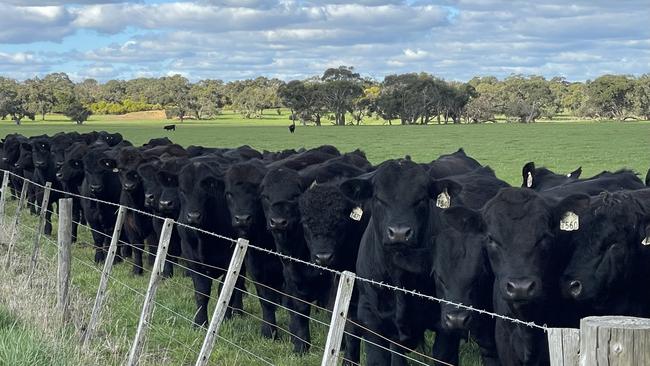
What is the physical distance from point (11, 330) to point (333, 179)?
3695mm

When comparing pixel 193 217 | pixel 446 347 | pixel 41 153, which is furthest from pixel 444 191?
pixel 41 153

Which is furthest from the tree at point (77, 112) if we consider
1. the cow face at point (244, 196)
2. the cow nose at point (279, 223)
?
the cow nose at point (279, 223)

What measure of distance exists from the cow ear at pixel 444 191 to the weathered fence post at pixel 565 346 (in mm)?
4383

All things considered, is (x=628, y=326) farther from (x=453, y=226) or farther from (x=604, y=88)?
(x=604, y=88)

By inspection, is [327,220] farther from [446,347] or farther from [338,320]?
[338,320]

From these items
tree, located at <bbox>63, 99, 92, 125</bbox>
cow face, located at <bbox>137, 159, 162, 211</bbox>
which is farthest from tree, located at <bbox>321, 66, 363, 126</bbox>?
cow face, located at <bbox>137, 159, 162, 211</bbox>

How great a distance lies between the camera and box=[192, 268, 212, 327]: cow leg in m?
9.59

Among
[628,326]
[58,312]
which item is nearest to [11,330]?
[58,312]

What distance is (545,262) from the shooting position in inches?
242

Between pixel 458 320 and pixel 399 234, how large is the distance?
1036mm

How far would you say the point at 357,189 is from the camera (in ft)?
26.7

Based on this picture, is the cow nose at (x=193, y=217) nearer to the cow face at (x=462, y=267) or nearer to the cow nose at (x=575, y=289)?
the cow face at (x=462, y=267)

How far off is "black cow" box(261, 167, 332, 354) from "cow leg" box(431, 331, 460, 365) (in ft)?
5.74

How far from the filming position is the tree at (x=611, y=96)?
378ft
